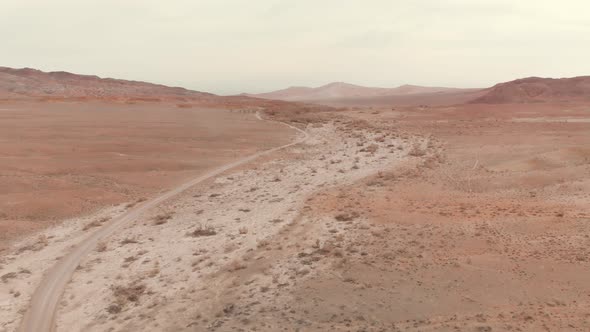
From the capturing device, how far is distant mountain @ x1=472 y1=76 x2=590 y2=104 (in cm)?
7469

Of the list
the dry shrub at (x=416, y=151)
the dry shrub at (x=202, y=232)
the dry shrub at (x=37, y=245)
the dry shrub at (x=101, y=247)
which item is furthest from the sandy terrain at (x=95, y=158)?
the dry shrub at (x=416, y=151)

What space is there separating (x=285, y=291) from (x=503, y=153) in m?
18.9

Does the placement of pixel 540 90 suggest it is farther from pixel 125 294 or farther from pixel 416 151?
pixel 125 294

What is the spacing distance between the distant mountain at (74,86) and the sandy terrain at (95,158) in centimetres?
6192

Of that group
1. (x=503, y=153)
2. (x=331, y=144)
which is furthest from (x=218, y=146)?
(x=503, y=153)

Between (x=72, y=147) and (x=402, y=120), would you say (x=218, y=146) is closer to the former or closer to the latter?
(x=72, y=147)

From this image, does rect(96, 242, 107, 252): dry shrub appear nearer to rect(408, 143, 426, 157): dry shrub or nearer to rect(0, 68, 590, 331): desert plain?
rect(0, 68, 590, 331): desert plain

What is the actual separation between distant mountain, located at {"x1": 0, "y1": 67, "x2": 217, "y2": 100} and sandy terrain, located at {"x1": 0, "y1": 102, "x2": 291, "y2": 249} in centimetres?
6192

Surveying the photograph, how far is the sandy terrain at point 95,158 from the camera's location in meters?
18.5

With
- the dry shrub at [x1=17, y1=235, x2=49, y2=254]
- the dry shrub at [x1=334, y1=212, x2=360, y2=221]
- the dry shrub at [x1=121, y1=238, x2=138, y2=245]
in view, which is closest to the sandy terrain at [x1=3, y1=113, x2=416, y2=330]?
the dry shrub at [x1=121, y1=238, x2=138, y2=245]

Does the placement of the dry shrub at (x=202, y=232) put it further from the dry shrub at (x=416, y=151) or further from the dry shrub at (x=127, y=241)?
the dry shrub at (x=416, y=151)

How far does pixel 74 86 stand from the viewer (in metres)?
121

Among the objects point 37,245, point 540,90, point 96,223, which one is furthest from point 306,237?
point 540,90

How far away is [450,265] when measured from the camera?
10633mm
